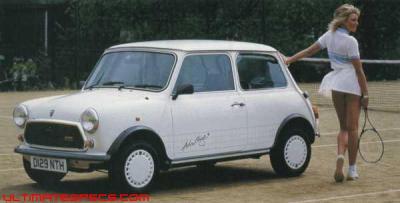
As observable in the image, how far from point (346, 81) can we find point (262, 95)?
1.00 metres

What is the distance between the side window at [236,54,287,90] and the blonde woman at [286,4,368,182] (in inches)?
27.6

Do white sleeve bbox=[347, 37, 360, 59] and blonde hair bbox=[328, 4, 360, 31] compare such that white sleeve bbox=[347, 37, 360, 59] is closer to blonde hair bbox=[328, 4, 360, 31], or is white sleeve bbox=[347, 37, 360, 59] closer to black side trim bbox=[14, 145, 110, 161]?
blonde hair bbox=[328, 4, 360, 31]

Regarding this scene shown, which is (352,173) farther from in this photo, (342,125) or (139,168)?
(139,168)

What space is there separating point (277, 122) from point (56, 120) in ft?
9.11

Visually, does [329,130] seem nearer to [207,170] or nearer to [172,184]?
[207,170]

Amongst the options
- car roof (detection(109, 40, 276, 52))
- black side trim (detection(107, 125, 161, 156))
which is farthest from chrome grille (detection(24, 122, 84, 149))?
car roof (detection(109, 40, 276, 52))

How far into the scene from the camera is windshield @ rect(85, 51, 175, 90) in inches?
434

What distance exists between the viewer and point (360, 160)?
13695 millimetres

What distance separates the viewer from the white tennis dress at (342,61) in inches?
452

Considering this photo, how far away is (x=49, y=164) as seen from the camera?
10453mm

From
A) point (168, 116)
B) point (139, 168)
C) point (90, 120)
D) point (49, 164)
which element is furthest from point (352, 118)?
point (49, 164)

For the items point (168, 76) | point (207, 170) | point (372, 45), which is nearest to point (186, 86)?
point (168, 76)

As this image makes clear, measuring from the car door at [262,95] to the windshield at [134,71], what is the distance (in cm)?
109
